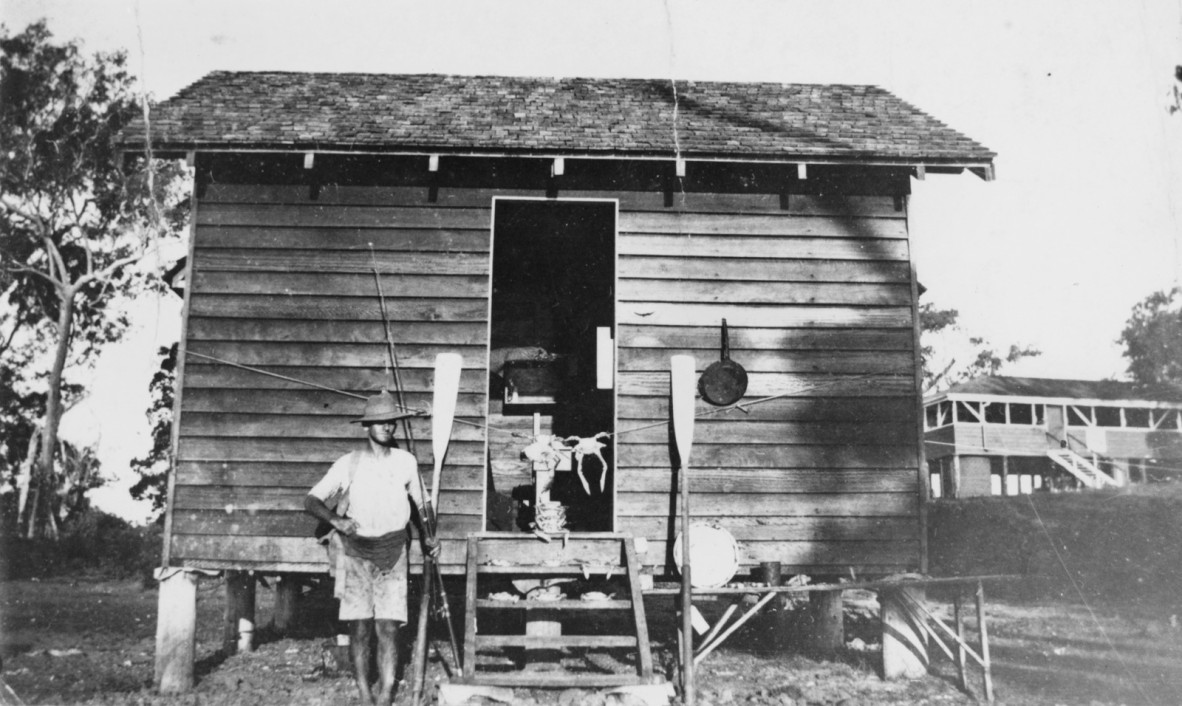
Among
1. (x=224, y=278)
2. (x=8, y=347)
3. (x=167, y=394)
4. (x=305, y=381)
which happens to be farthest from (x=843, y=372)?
(x=8, y=347)

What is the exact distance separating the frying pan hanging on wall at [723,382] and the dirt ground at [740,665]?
2548 millimetres

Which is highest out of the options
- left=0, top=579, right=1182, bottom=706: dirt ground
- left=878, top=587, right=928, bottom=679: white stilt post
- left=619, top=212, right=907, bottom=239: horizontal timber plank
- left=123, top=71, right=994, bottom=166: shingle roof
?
left=123, top=71, right=994, bottom=166: shingle roof

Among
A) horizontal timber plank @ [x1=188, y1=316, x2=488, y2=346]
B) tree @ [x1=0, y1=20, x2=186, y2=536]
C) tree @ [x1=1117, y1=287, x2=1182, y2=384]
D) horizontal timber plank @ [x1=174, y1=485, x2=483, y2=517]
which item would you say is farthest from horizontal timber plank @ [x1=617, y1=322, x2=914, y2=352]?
tree @ [x1=1117, y1=287, x2=1182, y2=384]

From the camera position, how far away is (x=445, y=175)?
7.95 m

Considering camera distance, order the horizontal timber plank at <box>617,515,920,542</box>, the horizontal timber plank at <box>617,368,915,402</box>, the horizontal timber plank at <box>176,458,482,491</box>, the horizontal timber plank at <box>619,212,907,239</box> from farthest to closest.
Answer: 1. the horizontal timber plank at <box>619,212,907,239</box>
2. the horizontal timber plank at <box>617,368,915,402</box>
3. the horizontal timber plank at <box>617,515,920,542</box>
4. the horizontal timber plank at <box>176,458,482,491</box>

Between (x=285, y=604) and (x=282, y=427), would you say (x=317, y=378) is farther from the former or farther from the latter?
(x=285, y=604)

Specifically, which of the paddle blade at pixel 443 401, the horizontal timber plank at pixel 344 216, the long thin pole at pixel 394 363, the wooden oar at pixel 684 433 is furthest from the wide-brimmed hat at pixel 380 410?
the wooden oar at pixel 684 433

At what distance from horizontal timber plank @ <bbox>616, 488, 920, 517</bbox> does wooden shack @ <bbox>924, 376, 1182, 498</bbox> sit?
23.5 metres

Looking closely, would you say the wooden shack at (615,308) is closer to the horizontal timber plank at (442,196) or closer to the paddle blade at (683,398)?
the horizontal timber plank at (442,196)

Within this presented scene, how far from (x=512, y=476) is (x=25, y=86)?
22.6 m

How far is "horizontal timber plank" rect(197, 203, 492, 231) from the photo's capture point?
25.9 ft

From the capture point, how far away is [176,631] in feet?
23.6

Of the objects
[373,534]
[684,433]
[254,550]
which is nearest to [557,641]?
[373,534]

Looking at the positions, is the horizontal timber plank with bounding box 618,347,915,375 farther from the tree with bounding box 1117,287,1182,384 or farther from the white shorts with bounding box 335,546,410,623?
the tree with bounding box 1117,287,1182,384
